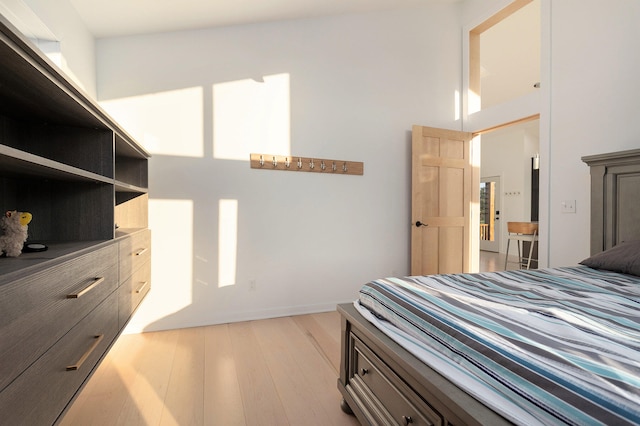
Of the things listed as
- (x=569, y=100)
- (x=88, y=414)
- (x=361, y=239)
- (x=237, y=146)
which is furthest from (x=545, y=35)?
(x=88, y=414)

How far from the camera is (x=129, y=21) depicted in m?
2.48

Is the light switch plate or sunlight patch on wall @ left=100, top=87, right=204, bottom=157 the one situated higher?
sunlight patch on wall @ left=100, top=87, right=204, bottom=157

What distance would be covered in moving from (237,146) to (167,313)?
1.56 metres

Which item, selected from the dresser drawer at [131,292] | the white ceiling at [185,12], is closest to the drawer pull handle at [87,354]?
the dresser drawer at [131,292]

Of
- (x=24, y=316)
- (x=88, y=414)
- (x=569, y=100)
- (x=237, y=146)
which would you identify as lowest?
(x=88, y=414)

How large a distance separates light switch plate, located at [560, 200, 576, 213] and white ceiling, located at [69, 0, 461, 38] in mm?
2566

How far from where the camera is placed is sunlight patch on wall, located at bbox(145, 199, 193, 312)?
2756mm

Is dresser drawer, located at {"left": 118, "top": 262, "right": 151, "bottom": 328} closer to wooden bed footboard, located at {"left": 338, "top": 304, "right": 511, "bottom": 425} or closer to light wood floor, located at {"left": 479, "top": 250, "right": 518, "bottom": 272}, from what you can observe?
wooden bed footboard, located at {"left": 338, "top": 304, "right": 511, "bottom": 425}

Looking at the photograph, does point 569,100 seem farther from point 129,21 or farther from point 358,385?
point 129,21

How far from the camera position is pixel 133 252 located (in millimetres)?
1928

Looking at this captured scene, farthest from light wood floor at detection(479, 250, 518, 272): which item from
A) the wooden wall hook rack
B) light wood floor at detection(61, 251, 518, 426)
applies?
light wood floor at detection(61, 251, 518, 426)

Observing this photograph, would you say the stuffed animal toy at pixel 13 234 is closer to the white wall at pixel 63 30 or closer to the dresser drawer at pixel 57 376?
the dresser drawer at pixel 57 376

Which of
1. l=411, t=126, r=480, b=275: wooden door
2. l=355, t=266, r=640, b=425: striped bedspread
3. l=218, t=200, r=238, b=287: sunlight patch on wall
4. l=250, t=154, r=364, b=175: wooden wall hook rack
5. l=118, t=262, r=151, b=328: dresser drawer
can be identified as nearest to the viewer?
l=355, t=266, r=640, b=425: striped bedspread

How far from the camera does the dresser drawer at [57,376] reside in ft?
2.47
